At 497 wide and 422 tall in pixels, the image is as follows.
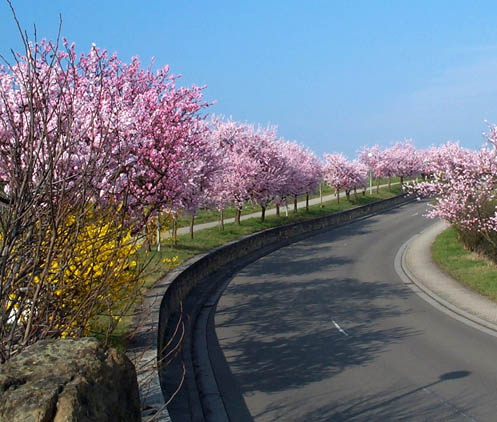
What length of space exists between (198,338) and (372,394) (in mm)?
5825

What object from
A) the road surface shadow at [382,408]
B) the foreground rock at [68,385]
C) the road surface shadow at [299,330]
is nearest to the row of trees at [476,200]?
the road surface shadow at [299,330]

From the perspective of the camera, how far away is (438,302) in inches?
779

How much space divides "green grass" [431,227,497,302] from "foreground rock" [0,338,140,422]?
55.7 feet

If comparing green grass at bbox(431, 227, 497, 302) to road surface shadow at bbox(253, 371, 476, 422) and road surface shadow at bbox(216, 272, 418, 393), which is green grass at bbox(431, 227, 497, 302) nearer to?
road surface shadow at bbox(216, 272, 418, 393)

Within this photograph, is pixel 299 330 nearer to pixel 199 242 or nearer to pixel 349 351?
pixel 349 351

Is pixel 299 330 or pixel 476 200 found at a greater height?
pixel 476 200

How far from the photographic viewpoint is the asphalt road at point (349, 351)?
1065cm

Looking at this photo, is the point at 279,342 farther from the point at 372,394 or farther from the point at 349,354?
the point at 372,394

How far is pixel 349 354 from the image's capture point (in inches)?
548

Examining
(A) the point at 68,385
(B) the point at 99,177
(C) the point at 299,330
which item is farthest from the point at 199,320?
(A) the point at 68,385

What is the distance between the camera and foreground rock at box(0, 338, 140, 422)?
161 inches

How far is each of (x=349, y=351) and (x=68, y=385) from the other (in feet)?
35.2

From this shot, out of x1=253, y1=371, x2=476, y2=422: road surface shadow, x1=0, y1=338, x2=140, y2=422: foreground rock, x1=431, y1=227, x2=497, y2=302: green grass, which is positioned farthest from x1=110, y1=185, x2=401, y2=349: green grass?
x1=431, y1=227, x2=497, y2=302: green grass

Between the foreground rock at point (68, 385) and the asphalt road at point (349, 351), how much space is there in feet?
19.2
